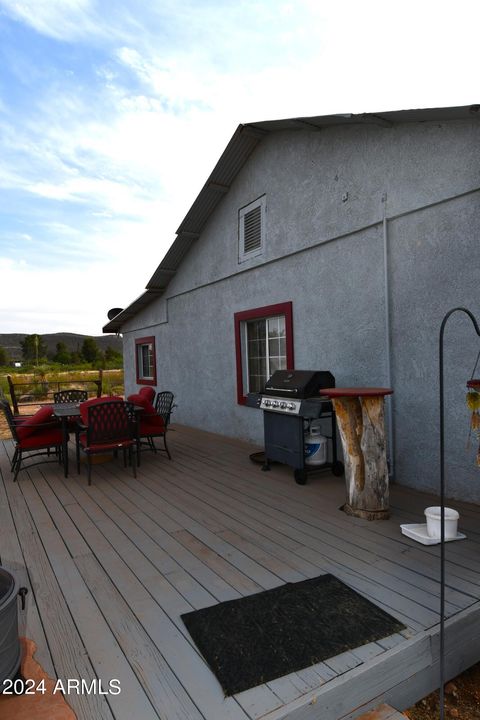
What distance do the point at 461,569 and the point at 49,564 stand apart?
8.64 ft

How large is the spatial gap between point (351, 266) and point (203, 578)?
3.61 m

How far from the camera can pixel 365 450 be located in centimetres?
338

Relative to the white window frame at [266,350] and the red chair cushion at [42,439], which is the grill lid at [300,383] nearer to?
the white window frame at [266,350]

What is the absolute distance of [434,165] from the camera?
3.80 m

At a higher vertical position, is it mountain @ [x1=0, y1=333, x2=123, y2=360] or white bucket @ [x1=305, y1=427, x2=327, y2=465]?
mountain @ [x1=0, y1=333, x2=123, y2=360]

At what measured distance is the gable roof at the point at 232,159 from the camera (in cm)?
367

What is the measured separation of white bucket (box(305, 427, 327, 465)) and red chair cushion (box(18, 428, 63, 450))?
3.07 meters

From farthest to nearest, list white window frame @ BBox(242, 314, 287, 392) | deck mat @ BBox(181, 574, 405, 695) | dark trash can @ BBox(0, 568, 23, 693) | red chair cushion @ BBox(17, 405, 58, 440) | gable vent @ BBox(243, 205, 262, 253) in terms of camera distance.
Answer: gable vent @ BBox(243, 205, 262, 253)
white window frame @ BBox(242, 314, 287, 392)
red chair cushion @ BBox(17, 405, 58, 440)
deck mat @ BBox(181, 574, 405, 695)
dark trash can @ BBox(0, 568, 23, 693)

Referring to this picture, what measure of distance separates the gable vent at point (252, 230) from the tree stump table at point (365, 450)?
144 inches

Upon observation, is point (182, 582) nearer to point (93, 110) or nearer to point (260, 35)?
point (260, 35)

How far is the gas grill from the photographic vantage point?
423cm

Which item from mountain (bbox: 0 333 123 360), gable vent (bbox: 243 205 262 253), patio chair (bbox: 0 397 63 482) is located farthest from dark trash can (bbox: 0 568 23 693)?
mountain (bbox: 0 333 123 360)

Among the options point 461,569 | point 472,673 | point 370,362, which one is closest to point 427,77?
point 370,362

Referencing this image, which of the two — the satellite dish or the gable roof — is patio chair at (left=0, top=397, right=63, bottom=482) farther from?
the satellite dish
